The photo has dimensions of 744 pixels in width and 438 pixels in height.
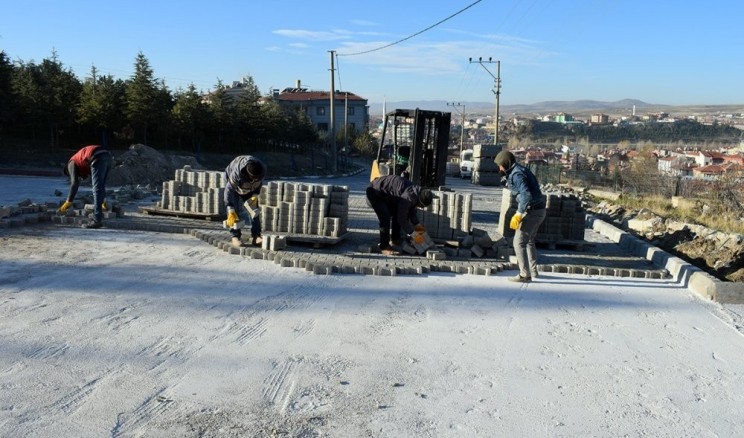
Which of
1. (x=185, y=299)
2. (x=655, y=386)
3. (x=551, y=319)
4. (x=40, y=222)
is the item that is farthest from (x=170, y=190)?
(x=655, y=386)

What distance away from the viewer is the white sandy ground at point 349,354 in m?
3.94

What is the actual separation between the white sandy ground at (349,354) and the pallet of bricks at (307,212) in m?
1.65

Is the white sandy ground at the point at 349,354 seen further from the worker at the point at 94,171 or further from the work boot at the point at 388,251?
the worker at the point at 94,171

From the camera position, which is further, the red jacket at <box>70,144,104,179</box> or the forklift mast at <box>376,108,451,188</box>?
the forklift mast at <box>376,108,451,188</box>

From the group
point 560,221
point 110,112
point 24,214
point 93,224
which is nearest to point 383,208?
point 560,221

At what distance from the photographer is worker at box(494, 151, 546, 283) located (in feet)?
24.8

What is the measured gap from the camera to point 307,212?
9.55 metres

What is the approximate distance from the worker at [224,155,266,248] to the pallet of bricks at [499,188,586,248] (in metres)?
4.48

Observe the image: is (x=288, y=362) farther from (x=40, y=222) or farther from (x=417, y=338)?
(x=40, y=222)

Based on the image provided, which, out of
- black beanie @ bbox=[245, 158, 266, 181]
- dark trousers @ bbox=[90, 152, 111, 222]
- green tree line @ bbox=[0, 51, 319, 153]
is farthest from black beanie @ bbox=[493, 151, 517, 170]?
green tree line @ bbox=[0, 51, 319, 153]

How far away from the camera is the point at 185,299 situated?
21.1 feet

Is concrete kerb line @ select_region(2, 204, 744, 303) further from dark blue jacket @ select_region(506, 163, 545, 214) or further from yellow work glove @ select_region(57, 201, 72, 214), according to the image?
dark blue jacket @ select_region(506, 163, 545, 214)

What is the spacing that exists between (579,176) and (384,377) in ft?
92.5

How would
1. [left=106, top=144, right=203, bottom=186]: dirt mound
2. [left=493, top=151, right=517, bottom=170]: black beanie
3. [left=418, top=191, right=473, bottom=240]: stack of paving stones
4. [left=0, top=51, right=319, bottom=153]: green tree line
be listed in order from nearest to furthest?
→ 1. [left=493, top=151, right=517, bottom=170]: black beanie
2. [left=418, top=191, right=473, bottom=240]: stack of paving stones
3. [left=106, top=144, right=203, bottom=186]: dirt mound
4. [left=0, top=51, right=319, bottom=153]: green tree line
